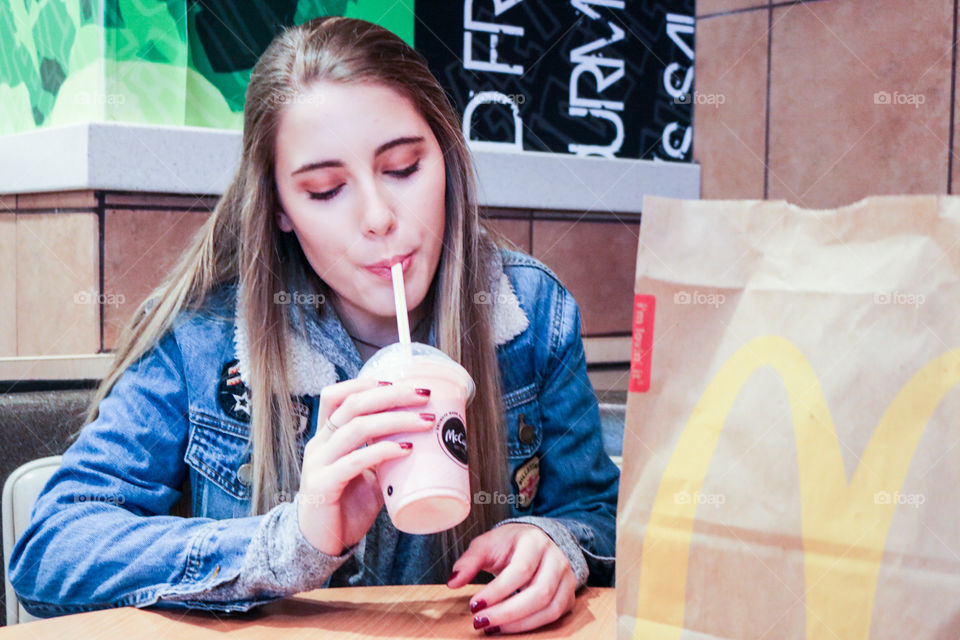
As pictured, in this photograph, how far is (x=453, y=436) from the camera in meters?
0.75

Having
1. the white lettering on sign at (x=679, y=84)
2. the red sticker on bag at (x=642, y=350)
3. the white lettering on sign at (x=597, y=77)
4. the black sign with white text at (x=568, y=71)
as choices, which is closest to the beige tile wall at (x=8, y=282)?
the black sign with white text at (x=568, y=71)

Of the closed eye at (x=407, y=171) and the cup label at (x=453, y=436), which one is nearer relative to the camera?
the cup label at (x=453, y=436)

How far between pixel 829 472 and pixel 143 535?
2.31ft

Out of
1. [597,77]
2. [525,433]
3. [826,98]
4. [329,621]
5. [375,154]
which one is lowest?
[329,621]

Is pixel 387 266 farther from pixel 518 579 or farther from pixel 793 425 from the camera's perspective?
pixel 793 425

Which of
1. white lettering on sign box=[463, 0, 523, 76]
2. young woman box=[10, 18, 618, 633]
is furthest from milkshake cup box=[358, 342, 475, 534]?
white lettering on sign box=[463, 0, 523, 76]

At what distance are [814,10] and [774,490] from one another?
5.94 feet

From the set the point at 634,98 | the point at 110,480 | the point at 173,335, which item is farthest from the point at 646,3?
the point at 110,480

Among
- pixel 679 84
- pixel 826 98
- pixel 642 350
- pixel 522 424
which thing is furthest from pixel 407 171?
pixel 679 84

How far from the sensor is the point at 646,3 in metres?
2.44

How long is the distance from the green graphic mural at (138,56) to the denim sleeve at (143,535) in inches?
32.4

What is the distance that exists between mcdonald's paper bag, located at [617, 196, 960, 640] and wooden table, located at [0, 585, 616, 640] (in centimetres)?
30

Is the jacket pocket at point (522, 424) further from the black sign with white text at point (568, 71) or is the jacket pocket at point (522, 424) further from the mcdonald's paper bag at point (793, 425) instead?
the black sign with white text at point (568, 71)

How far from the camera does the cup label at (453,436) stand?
74cm
